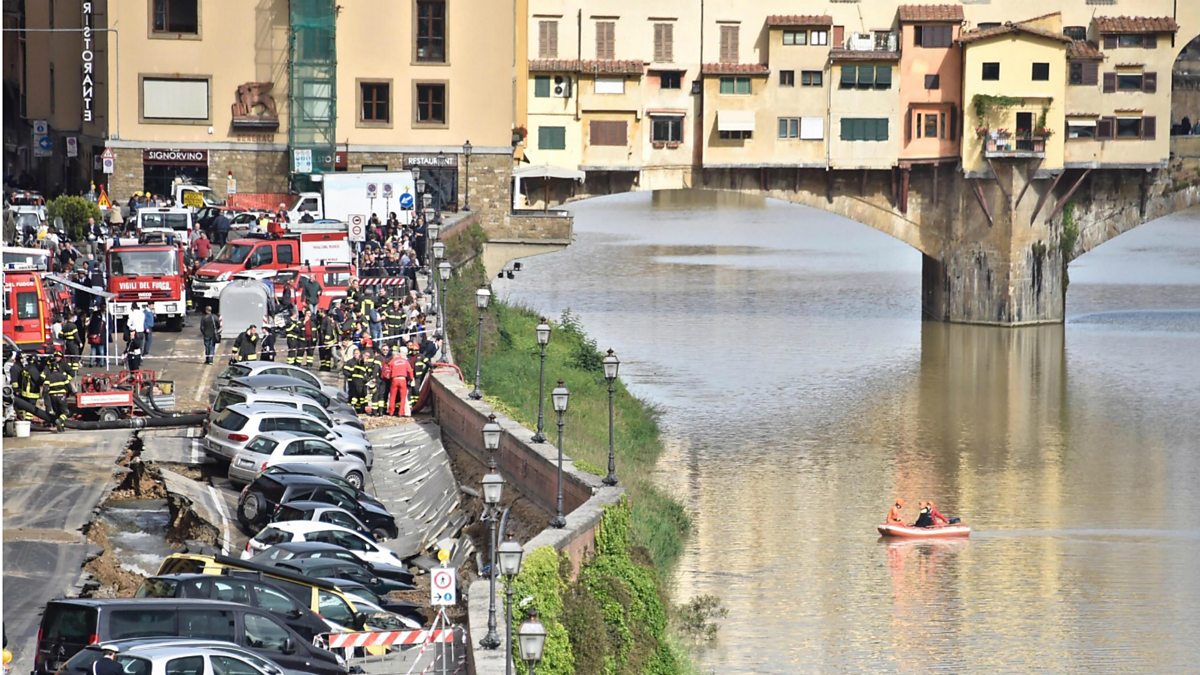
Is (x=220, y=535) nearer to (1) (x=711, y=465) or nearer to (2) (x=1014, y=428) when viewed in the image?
(1) (x=711, y=465)

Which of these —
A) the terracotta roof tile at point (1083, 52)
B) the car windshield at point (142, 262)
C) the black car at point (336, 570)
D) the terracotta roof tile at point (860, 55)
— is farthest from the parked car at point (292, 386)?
the terracotta roof tile at point (1083, 52)

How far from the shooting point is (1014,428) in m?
51.0

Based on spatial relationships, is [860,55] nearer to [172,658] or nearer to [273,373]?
[273,373]

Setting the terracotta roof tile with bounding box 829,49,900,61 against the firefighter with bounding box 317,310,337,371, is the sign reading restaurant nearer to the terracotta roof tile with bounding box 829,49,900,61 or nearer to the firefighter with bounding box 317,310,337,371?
the terracotta roof tile with bounding box 829,49,900,61

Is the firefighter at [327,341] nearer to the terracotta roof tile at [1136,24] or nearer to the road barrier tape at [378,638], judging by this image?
the road barrier tape at [378,638]

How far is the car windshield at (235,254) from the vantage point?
4216 centimetres

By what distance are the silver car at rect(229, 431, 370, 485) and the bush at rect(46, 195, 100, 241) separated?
69.1ft

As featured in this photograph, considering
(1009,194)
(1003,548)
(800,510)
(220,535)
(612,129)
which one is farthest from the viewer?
(1009,194)

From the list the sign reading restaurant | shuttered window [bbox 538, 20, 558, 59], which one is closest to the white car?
the sign reading restaurant

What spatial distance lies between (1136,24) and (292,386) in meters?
42.0

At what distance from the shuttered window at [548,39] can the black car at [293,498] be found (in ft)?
120

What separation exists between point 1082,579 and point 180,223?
73.0ft

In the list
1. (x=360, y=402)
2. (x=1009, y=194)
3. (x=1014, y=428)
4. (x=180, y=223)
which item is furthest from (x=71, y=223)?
(x=1009, y=194)

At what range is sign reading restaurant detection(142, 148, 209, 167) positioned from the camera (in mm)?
58031
